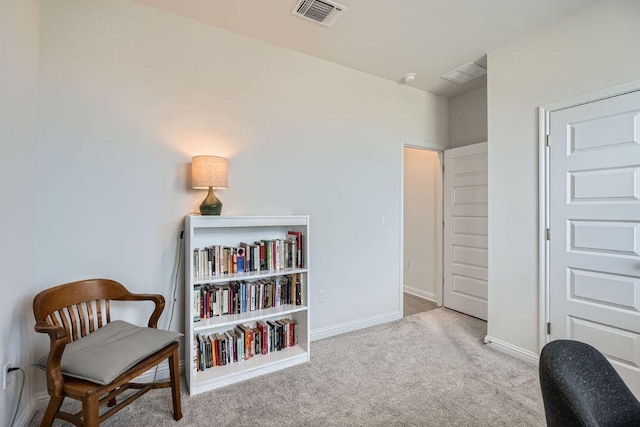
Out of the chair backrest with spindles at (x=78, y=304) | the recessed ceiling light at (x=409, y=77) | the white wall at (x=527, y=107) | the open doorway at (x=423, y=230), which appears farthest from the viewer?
the open doorway at (x=423, y=230)

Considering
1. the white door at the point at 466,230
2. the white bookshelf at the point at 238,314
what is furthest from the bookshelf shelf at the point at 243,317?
the white door at the point at 466,230

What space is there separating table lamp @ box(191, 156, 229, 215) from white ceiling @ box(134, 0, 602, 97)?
1130 millimetres

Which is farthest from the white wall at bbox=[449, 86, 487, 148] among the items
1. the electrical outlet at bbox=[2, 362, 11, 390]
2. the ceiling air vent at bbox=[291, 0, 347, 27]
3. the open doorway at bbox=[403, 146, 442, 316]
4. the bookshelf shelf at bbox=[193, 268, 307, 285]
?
the electrical outlet at bbox=[2, 362, 11, 390]

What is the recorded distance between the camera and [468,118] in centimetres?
363

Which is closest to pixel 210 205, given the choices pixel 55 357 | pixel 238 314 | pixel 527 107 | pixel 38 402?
pixel 238 314

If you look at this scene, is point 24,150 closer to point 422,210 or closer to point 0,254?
point 0,254

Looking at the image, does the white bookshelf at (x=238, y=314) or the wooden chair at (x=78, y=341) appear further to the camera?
the white bookshelf at (x=238, y=314)

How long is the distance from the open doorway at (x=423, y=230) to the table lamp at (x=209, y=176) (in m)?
2.64

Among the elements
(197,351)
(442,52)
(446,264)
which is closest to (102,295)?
(197,351)

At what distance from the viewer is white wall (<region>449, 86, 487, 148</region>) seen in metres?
3.50

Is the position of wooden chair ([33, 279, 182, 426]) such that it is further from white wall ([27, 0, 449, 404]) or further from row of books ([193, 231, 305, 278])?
row of books ([193, 231, 305, 278])

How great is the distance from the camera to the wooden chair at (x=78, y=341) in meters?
1.33

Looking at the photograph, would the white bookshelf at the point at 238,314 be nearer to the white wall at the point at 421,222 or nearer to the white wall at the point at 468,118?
the white wall at the point at 421,222

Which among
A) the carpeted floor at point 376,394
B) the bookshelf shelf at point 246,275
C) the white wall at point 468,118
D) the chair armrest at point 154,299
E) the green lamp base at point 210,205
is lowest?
the carpeted floor at point 376,394
